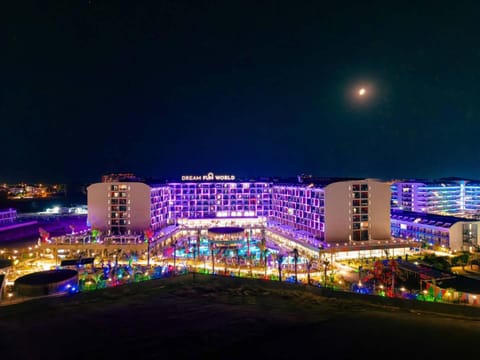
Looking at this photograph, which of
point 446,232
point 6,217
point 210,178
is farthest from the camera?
point 210,178

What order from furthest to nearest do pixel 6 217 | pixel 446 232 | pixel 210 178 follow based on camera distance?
1. pixel 210 178
2. pixel 6 217
3. pixel 446 232

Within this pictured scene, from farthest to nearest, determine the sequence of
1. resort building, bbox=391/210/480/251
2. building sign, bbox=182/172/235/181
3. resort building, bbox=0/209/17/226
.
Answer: building sign, bbox=182/172/235/181 < resort building, bbox=0/209/17/226 < resort building, bbox=391/210/480/251

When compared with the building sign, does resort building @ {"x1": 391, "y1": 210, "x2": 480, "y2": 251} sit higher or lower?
lower

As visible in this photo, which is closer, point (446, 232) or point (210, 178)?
point (446, 232)

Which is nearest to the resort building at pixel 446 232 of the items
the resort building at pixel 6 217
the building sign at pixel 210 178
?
the building sign at pixel 210 178

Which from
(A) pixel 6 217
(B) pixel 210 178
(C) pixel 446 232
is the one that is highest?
(B) pixel 210 178

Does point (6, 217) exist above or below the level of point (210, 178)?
below

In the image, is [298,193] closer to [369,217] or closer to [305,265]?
[369,217]

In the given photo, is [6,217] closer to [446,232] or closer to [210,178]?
[210,178]

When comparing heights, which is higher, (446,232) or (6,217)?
(446,232)

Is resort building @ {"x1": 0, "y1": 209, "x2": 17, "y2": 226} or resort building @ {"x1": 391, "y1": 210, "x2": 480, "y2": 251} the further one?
resort building @ {"x1": 0, "y1": 209, "x2": 17, "y2": 226}

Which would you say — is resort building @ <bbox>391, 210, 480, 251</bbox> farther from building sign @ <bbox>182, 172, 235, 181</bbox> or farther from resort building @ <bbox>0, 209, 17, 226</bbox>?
resort building @ <bbox>0, 209, 17, 226</bbox>

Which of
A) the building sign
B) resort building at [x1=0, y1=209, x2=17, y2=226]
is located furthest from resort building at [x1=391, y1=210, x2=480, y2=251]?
resort building at [x1=0, y1=209, x2=17, y2=226]

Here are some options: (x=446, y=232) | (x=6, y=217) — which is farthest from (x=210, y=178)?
(x=446, y=232)
